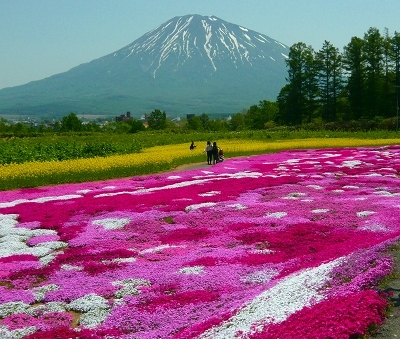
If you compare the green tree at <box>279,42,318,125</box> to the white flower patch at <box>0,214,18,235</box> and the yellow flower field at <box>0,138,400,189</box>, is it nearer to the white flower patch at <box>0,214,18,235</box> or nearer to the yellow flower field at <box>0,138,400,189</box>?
the yellow flower field at <box>0,138,400,189</box>

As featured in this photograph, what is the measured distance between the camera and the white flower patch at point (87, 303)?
31.1ft

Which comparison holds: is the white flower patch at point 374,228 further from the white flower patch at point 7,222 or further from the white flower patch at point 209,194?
the white flower patch at point 7,222

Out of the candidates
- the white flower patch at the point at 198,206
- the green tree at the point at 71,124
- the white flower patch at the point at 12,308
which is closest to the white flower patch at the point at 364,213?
the white flower patch at the point at 198,206

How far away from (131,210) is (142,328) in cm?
1071

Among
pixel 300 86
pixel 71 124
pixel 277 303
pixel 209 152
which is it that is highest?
pixel 300 86

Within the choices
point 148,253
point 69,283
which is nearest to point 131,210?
point 148,253

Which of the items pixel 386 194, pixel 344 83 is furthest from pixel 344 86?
pixel 386 194

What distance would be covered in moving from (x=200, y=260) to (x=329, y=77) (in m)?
101

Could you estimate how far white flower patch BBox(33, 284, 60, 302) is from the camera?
1012cm

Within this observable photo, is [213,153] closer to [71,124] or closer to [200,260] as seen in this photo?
[200,260]

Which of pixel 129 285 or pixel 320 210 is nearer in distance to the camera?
pixel 129 285

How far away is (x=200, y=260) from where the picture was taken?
39.4 feet

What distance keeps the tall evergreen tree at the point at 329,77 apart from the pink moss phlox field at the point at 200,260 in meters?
86.1

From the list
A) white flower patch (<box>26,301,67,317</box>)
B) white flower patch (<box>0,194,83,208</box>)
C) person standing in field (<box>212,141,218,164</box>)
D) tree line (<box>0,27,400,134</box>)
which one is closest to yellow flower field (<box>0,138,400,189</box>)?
person standing in field (<box>212,141,218,164</box>)
